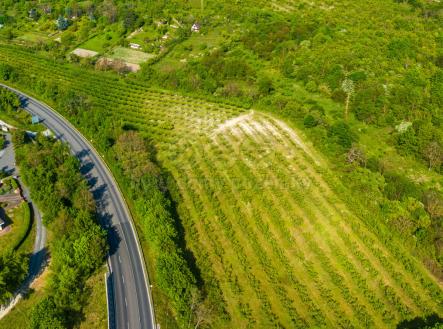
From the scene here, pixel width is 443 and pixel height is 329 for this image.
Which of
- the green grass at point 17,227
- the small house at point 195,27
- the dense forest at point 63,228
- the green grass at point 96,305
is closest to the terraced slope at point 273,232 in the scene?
the green grass at point 96,305

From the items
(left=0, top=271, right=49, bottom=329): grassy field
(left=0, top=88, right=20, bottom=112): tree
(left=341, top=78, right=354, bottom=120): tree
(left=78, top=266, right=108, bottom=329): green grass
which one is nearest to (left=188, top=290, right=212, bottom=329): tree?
(left=78, top=266, right=108, bottom=329): green grass

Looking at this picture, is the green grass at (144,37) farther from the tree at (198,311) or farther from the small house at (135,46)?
the tree at (198,311)

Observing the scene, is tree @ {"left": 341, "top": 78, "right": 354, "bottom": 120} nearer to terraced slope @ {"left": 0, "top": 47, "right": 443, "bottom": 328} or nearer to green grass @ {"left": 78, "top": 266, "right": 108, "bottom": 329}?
terraced slope @ {"left": 0, "top": 47, "right": 443, "bottom": 328}

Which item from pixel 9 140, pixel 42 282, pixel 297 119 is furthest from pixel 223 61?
pixel 42 282

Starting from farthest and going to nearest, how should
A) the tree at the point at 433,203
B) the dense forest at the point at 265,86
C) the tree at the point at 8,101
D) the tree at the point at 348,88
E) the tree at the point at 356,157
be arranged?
the tree at the point at 348,88 < the tree at the point at 8,101 < the tree at the point at 356,157 < the tree at the point at 433,203 < the dense forest at the point at 265,86

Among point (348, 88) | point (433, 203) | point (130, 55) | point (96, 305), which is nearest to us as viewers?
point (96, 305)

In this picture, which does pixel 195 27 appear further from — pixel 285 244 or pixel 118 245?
pixel 285 244

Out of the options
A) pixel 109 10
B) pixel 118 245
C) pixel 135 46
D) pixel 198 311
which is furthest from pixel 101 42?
pixel 198 311

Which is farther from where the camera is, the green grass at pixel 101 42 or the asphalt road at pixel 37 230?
the green grass at pixel 101 42
